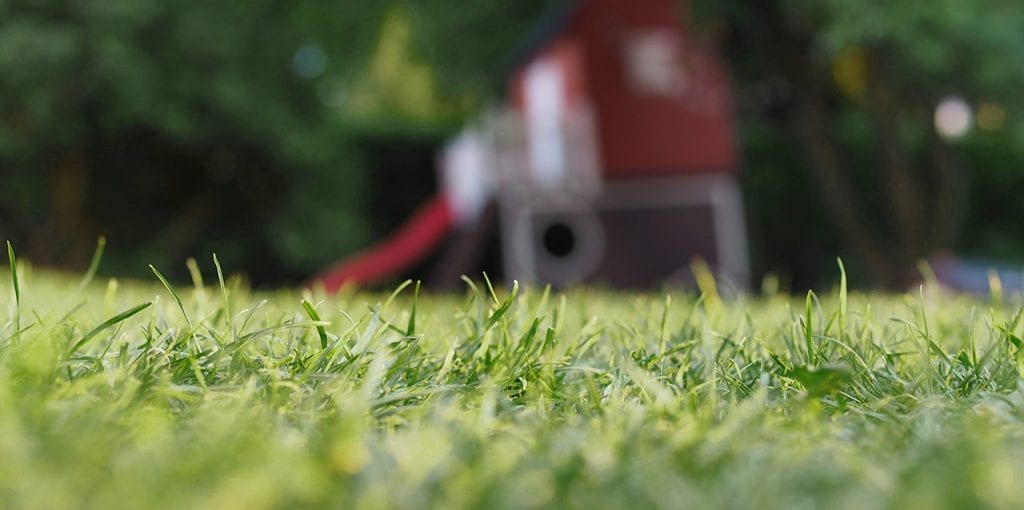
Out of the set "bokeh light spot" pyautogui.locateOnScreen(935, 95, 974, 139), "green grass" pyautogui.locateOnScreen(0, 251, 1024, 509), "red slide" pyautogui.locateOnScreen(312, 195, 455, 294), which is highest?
"green grass" pyautogui.locateOnScreen(0, 251, 1024, 509)

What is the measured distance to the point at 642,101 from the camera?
1432 centimetres

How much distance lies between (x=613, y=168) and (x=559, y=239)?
1.18 metres

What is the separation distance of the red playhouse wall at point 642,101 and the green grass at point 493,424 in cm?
1228

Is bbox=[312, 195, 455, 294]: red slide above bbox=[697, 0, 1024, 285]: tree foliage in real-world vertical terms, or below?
below

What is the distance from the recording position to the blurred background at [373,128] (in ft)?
34.1

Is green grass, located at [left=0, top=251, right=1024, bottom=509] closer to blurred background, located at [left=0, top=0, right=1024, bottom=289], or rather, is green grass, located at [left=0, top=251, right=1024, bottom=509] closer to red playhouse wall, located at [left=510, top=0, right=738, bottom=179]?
blurred background, located at [left=0, top=0, right=1024, bottom=289]

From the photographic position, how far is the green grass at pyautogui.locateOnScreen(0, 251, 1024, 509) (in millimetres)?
709

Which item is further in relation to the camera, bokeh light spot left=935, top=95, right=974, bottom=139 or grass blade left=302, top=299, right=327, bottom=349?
bokeh light spot left=935, top=95, right=974, bottom=139

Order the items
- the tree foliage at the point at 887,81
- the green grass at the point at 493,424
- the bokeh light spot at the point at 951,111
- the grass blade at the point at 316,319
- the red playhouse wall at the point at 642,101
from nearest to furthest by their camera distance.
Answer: the green grass at the point at 493,424 → the grass blade at the point at 316,319 → the tree foliage at the point at 887,81 → the bokeh light spot at the point at 951,111 → the red playhouse wall at the point at 642,101

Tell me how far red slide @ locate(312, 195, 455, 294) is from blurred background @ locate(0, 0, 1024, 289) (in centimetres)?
68

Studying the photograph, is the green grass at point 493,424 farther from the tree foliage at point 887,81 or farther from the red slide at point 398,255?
the red slide at point 398,255

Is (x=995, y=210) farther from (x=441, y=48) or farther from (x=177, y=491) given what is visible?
(x=177, y=491)

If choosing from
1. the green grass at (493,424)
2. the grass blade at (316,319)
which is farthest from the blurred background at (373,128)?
the grass blade at (316,319)

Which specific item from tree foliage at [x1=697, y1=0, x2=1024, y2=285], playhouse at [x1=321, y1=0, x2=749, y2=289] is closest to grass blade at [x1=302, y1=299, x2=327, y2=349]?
tree foliage at [x1=697, y1=0, x2=1024, y2=285]
